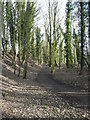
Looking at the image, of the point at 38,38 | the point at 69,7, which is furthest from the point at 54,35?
the point at 38,38

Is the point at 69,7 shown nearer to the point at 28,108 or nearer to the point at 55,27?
the point at 55,27

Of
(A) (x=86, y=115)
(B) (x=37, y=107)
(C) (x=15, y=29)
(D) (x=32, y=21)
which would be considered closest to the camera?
(A) (x=86, y=115)

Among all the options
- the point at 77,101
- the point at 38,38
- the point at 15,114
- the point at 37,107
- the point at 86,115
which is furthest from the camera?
the point at 38,38

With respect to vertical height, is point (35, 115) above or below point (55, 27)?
below

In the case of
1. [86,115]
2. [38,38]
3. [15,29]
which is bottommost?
[86,115]

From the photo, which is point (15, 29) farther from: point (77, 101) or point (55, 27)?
point (77, 101)

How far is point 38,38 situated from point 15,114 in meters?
46.5

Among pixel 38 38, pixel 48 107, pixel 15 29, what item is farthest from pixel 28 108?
pixel 38 38

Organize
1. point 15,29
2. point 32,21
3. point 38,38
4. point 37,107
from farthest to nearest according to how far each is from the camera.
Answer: point 38,38 → point 15,29 → point 32,21 → point 37,107

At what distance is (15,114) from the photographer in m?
6.79

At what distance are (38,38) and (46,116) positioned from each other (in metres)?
46.1

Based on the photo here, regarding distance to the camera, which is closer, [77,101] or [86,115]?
[86,115]

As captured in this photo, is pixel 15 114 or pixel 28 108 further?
pixel 28 108

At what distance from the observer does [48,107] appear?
27.8 ft
